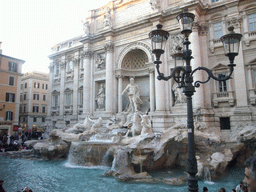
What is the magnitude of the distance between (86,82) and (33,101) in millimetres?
22236

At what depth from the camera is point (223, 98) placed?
14.6m

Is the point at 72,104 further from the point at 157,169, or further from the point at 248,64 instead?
the point at 248,64

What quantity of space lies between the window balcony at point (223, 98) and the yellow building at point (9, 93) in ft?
76.9

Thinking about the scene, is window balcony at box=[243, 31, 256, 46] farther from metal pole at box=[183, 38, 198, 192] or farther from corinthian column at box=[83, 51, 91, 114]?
corinthian column at box=[83, 51, 91, 114]

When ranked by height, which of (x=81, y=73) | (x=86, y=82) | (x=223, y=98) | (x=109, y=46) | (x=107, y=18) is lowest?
(x=223, y=98)

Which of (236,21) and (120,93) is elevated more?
(236,21)

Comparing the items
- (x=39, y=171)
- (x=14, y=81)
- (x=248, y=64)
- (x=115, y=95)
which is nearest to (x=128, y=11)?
(x=115, y=95)

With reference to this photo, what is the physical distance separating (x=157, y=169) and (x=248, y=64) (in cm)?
959

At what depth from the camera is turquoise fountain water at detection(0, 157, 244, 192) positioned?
7965 mm

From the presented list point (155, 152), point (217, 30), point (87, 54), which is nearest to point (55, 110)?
point (87, 54)

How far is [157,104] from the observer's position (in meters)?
16.3

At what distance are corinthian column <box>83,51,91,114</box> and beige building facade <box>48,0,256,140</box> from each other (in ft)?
0.33

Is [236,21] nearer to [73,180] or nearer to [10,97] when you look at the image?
[73,180]

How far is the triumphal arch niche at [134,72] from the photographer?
63.5 feet
